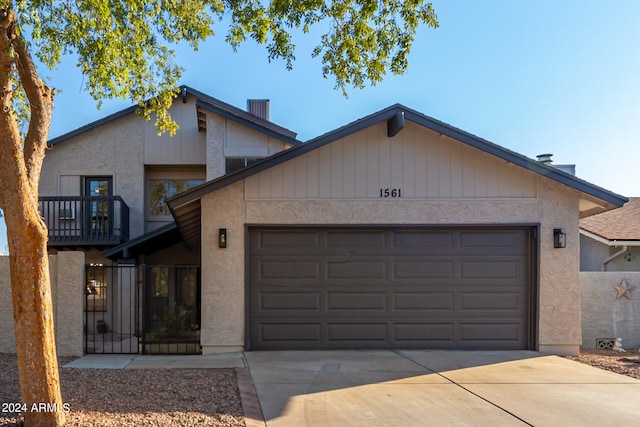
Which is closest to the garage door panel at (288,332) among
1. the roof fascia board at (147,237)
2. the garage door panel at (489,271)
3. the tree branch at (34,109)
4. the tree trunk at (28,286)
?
the garage door panel at (489,271)

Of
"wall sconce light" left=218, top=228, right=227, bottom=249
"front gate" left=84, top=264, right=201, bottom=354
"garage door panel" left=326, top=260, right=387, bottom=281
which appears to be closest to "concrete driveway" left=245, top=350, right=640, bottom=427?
"garage door panel" left=326, top=260, right=387, bottom=281

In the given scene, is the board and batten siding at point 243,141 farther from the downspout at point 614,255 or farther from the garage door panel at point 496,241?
the downspout at point 614,255

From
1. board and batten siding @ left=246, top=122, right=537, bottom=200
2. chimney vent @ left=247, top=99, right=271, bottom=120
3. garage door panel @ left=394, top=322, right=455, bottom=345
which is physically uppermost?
chimney vent @ left=247, top=99, right=271, bottom=120

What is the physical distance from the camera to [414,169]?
9.43 m

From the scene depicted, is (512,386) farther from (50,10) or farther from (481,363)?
(50,10)

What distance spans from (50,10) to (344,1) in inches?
188

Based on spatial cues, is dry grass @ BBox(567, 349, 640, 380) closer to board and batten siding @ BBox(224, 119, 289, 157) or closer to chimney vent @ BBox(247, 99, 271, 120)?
board and batten siding @ BBox(224, 119, 289, 157)

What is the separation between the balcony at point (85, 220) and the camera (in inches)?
545

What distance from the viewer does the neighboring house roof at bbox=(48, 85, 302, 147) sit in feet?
45.7

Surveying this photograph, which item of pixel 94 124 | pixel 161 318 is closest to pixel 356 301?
pixel 161 318

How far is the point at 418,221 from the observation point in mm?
9375

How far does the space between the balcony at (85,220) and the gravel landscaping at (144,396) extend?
255 inches

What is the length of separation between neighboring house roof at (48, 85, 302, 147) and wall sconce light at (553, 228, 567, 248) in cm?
732

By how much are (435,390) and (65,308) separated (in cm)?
666
